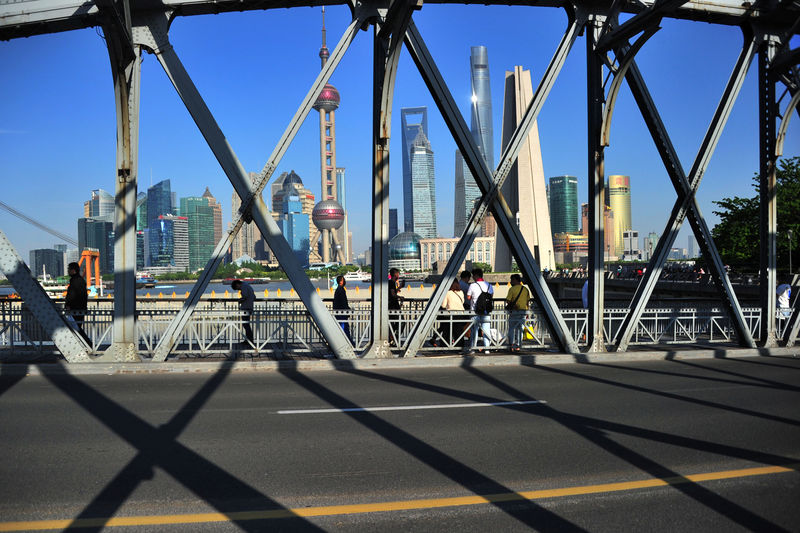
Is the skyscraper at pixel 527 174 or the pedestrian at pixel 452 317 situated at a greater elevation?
the skyscraper at pixel 527 174

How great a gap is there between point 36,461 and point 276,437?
2.23 metres

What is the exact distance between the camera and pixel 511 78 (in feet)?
239

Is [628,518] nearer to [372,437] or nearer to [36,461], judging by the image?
[372,437]

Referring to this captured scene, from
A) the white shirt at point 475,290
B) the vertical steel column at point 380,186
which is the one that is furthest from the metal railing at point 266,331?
the vertical steel column at point 380,186

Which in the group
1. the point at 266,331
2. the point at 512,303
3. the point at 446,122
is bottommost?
the point at 266,331

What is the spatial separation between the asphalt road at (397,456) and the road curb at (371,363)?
948 mm

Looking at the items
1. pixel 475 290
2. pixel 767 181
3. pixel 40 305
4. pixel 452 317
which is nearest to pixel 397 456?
pixel 452 317

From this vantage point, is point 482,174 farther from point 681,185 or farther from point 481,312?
point 681,185

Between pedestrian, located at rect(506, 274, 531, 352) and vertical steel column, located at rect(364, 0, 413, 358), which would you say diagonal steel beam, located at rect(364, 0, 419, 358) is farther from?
pedestrian, located at rect(506, 274, 531, 352)

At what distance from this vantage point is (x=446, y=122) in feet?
38.9

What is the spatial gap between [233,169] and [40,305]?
420 cm

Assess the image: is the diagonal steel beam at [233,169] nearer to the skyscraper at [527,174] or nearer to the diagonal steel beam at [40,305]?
the diagonal steel beam at [40,305]

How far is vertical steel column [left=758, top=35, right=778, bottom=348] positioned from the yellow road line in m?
9.70

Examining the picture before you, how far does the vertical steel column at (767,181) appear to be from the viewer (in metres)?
13.4
